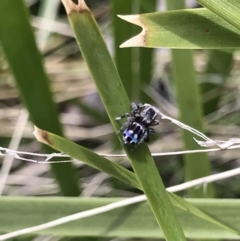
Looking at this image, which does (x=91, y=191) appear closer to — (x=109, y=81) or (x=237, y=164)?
(x=237, y=164)

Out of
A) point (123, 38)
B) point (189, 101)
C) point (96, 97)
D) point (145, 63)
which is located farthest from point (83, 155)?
point (96, 97)

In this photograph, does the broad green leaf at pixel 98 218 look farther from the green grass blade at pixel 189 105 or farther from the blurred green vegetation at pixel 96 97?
→ the green grass blade at pixel 189 105

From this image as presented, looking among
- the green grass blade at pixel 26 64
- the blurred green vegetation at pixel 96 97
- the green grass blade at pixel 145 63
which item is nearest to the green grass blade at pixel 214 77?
the blurred green vegetation at pixel 96 97

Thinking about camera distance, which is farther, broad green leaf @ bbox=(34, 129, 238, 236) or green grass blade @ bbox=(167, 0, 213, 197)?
green grass blade @ bbox=(167, 0, 213, 197)

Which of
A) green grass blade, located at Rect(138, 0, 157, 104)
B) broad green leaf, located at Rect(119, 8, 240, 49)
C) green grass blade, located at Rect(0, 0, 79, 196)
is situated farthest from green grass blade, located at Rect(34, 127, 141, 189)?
green grass blade, located at Rect(138, 0, 157, 104)

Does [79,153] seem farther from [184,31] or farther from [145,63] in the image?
[145,63]

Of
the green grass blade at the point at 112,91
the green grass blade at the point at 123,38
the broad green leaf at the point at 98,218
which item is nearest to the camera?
the green grass blade at the point at 112,91

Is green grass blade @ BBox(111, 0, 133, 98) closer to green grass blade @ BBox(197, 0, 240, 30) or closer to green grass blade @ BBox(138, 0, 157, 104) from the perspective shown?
green grass blade @ BBox(138, 0, 157, 104)
